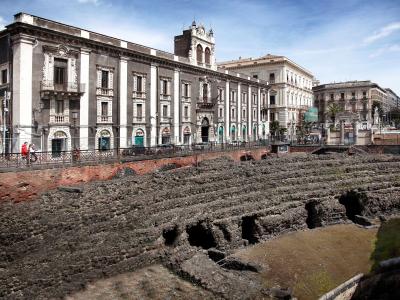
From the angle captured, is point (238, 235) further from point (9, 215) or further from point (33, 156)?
point (33, 156)

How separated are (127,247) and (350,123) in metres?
48.1

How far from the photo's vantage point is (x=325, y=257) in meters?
17.8

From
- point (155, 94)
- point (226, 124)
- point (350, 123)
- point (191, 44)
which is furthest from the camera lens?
point (350, 123)

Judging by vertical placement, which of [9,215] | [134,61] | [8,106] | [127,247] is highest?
[134,61]

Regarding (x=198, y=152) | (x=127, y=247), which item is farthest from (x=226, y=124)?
(x=127, y=247)

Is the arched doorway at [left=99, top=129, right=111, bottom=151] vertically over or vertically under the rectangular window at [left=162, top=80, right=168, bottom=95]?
under

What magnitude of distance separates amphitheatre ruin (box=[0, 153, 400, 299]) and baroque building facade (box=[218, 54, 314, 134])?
44.8 m

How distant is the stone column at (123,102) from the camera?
35.6 m

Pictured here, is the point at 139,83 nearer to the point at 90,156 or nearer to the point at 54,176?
the point at 90,156

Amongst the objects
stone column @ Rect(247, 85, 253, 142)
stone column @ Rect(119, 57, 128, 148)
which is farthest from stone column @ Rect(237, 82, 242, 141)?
stone column @ Rect(119, 57, 128, 148)

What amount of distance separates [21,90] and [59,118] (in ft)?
11.5

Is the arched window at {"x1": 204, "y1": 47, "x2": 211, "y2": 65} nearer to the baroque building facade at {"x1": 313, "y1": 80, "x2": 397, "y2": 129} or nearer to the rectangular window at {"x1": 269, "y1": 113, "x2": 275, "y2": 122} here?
the rectangular window at {"x1": 269, "y1": 113, "x2": 275, "y2": 122}

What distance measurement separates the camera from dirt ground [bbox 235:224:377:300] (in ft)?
48.7


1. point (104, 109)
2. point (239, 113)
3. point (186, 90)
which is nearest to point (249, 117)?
point (239, 113)
